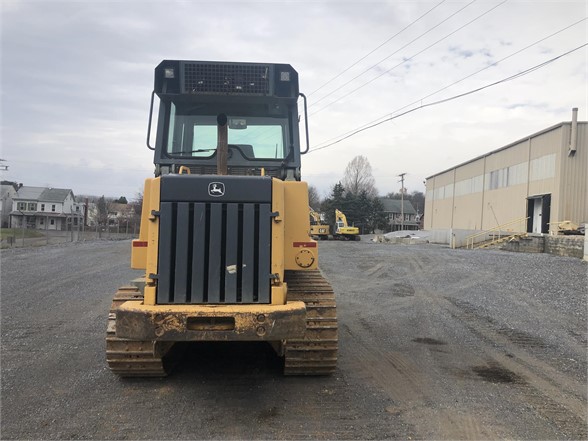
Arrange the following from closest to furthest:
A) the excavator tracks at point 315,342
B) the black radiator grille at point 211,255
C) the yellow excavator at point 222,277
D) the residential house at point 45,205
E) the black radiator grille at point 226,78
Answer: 1. the yellow excavator at point 222,277
2. the black radiator grille at point 211,255
3. the excavator tracks at point 315,342
4. the black radiator grille at point 226,78
5. the residential house at point 45,205

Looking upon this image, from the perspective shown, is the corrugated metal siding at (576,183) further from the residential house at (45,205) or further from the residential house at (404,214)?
the residential house at (404,214)

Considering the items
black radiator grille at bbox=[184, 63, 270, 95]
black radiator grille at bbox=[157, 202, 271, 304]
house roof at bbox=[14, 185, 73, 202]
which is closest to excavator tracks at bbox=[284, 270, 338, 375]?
black radiator grille at bbox=[157, 202, 271, 304]

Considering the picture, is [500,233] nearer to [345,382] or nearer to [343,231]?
[343,231]

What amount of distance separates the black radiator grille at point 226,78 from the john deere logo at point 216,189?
6.00ft

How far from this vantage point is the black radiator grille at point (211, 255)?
13.4 ft

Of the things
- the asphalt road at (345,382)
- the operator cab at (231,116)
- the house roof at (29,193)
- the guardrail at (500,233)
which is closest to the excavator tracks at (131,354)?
the asphalt road at (345,382)

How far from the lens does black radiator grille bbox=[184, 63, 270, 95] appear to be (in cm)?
555

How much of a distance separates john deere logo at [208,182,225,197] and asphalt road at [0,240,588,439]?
74.6 inches

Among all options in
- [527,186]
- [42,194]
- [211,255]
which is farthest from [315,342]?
[42,194]

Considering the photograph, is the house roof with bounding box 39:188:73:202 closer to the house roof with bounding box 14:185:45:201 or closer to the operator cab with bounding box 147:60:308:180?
the house roof with bounding box 14:185:45:201

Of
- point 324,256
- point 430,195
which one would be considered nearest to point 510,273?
point 324,256

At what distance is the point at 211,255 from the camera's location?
4.12m

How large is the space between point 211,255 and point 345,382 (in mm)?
1994

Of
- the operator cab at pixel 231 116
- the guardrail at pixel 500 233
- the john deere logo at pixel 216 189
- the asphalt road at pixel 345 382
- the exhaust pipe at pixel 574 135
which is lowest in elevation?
the asphalt road at pixel 345 382
